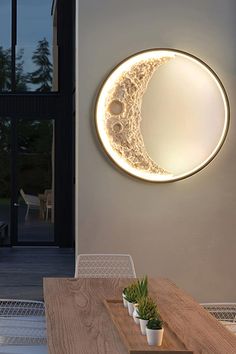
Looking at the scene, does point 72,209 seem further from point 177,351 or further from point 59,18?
point 177,351

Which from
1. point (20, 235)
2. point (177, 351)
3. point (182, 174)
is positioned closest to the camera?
point (177, 351)

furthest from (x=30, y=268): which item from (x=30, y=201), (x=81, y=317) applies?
(x=81, y=317)

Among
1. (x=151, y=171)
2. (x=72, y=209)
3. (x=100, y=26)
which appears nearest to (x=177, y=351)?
(x=151, y=171)

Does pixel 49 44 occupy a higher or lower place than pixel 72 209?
higher

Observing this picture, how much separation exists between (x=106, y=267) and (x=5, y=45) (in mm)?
6714

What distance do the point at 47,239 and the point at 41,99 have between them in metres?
2.43

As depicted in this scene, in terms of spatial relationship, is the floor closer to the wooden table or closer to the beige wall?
the beige wall

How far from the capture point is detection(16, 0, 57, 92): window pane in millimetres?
10359

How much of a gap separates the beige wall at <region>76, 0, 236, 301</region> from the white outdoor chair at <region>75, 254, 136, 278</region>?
0.56 metres

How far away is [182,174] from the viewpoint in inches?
208

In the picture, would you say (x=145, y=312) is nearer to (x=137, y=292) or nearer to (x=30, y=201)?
(x=137, y=292)

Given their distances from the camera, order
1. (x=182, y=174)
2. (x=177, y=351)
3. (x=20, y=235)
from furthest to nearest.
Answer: (x=20, y=235) → (x=182, y=174) → (x=177, y=351)

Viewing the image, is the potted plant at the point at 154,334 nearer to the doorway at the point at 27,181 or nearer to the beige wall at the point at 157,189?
the beige wall at the point at 157,189

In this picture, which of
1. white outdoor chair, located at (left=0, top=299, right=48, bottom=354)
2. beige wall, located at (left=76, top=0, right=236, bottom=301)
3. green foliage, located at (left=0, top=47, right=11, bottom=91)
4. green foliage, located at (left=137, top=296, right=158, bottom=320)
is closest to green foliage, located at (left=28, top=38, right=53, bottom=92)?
green foliage, located at (left=0, top=47, right=11, bottom=91)
